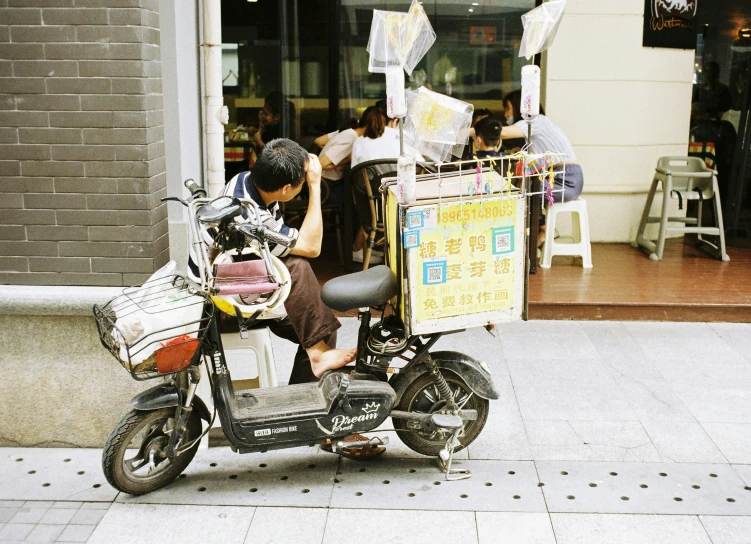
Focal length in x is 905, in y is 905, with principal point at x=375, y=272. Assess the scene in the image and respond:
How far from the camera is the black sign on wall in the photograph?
8.83 meters

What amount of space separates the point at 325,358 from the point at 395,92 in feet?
4.64

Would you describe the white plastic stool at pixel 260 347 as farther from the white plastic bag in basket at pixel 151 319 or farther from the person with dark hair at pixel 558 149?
the person with dark hair at pixel 558 149

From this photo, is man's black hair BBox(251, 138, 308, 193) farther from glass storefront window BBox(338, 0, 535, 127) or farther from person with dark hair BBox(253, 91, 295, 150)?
glass storefront window BBox(338, 0, 535, 127)

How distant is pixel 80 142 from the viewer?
15.8 ft

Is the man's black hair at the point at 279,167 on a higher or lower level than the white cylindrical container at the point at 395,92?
lower

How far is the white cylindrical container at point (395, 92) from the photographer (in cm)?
420

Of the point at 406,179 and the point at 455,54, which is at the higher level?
the point at 455,54

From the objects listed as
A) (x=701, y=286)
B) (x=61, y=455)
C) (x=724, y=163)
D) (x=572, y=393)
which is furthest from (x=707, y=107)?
(x=61, y=455)

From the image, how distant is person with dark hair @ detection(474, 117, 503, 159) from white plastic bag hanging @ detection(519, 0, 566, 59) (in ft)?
10.3

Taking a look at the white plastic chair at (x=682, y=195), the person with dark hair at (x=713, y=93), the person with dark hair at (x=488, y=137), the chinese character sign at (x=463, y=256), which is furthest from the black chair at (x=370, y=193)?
the person with dark hair at (x=713, y=93)

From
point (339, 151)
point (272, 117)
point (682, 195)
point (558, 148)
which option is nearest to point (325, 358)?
point (339, 151)

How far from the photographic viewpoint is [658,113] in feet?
29.8

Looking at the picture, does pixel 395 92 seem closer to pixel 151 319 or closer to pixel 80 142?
pixel 151 319

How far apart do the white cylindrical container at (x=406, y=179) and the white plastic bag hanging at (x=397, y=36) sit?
45cm
